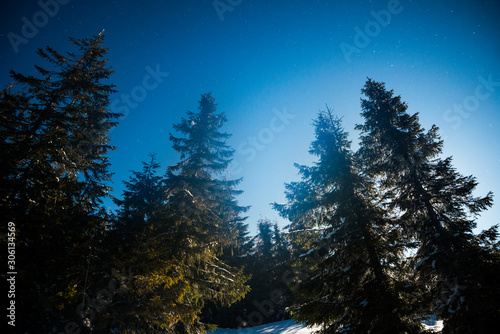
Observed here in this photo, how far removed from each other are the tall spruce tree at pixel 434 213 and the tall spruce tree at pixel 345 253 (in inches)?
39.8

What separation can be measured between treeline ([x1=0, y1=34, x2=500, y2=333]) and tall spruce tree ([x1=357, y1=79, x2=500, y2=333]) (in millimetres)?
48

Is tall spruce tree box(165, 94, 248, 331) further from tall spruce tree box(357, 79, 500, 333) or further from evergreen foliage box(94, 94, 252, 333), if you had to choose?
tall spruce tree box(357, 79, 500, 333)

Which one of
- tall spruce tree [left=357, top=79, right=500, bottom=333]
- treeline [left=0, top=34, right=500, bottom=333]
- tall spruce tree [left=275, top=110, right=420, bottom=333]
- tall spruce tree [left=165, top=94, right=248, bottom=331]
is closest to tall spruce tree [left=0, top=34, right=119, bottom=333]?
treeline [left=0, top=34, right=500, bottom=333]

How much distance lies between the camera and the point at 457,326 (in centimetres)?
620

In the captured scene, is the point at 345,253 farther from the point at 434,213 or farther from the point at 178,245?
the point at 178,245

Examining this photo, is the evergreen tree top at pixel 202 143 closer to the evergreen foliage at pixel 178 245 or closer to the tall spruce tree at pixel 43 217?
the evergreen foliage at pixel 178 245

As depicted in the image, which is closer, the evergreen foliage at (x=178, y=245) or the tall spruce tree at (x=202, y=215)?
the evergreen foliage at (x=178, y=245)

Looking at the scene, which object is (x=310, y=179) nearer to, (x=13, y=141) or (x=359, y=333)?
(x=359, y=333)

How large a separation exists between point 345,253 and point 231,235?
25.1ft

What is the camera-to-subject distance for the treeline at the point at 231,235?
567 centimetres

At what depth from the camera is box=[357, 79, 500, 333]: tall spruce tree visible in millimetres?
6234

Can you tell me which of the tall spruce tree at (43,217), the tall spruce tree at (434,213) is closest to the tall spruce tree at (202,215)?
the tall spruce tree at (43,217)

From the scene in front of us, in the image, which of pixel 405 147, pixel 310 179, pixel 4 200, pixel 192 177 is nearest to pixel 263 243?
pixel 192 177

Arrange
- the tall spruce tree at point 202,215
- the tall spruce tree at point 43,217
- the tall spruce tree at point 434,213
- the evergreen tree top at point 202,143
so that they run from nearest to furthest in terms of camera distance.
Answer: the tall spruce tree at point 43,217 → the tall spruce tree at point 434,213 → the tall spruce tree at point 202,215 → the evergreen tree top at point 202,143
